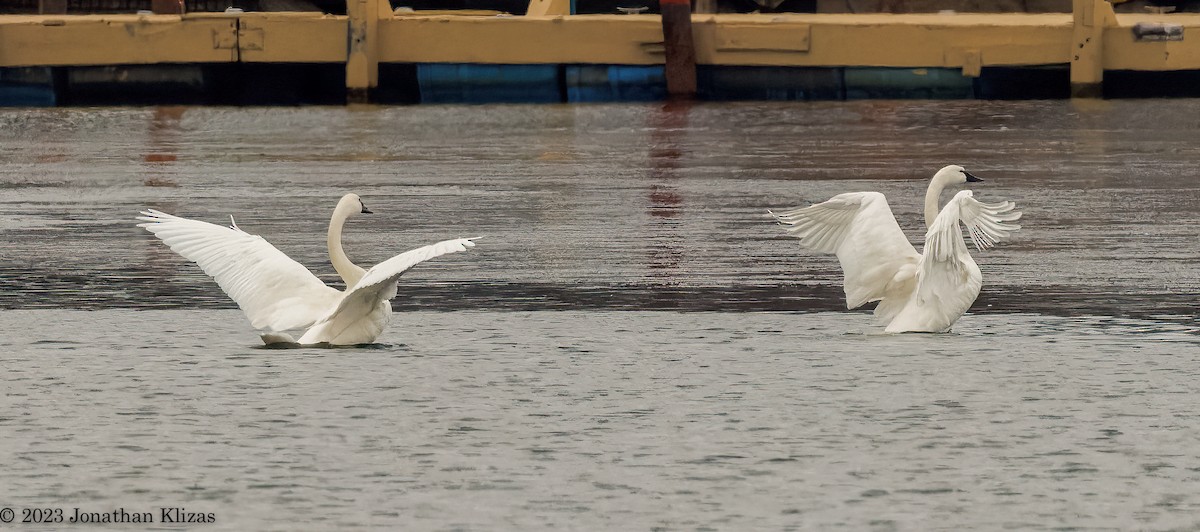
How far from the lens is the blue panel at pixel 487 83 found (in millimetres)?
32188

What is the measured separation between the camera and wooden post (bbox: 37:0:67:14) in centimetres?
3619

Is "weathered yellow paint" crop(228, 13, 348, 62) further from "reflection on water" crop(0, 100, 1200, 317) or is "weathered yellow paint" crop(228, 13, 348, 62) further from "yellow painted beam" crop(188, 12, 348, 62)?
"reflection on water" crop(0, 100, 1200, 317)

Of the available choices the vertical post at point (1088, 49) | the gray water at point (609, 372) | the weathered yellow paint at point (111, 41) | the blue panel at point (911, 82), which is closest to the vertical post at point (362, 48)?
the weathered yellow paint at point (111, 41)

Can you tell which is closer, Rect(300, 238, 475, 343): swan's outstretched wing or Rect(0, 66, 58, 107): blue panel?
Rect(300, 238, 475, 343): swan's outstretched wing

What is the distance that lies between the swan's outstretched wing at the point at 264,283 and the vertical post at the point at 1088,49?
20531 mm

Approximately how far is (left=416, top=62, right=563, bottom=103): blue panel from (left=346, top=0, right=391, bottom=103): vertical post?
0.81 metres

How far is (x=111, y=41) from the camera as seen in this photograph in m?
32.6

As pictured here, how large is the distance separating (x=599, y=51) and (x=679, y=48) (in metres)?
1.20

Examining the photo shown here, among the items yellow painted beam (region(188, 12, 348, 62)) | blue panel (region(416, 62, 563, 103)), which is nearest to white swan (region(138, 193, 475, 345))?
blue panel (region(416, 62, 563, 103))

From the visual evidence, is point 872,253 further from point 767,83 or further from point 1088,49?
point 767,83

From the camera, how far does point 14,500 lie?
7.61m

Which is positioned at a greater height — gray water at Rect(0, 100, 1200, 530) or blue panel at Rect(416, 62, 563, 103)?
gray water at Rect(0, 100, 1200, 530)

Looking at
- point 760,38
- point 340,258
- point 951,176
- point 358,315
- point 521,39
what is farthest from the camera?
point 521,39

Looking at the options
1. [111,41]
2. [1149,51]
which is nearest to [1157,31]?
[1149,51]
